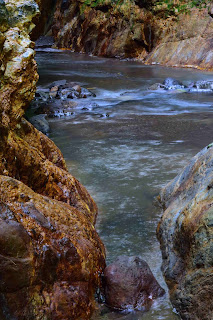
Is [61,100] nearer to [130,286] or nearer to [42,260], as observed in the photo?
[130,286]

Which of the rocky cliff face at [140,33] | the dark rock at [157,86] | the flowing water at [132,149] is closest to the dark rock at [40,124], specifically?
the flowing water at [132,149]

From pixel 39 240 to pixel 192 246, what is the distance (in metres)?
1.08

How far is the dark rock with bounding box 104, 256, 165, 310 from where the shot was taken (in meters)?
3.19

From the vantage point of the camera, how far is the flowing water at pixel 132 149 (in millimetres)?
4305

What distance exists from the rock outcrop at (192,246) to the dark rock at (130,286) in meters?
0.18

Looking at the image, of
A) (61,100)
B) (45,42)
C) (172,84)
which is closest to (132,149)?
(61,100)

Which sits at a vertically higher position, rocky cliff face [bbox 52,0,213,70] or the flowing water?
rocky cliff face [bbox 52,0,213,70]

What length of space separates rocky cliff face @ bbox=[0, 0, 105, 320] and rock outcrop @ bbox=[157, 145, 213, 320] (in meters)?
0.59

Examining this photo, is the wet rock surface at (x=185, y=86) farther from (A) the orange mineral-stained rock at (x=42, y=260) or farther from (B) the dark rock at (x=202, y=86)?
(A) the orange mineral-stained rock at (x=42, y=260)


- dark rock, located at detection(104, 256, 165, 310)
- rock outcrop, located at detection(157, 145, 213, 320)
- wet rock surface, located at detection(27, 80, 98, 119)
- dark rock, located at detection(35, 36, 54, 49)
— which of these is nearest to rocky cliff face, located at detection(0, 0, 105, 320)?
dark rock, located at detection(104, 256, 165, 310)

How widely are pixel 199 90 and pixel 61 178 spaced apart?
10502mm

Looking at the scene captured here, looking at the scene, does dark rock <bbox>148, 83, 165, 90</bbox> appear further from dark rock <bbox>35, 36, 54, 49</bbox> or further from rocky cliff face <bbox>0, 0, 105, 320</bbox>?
dark rock <bbox>35, 36, 54, 49</bbox>

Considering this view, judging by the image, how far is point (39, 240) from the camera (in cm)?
281

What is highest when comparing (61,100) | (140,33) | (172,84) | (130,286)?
(140,33)
